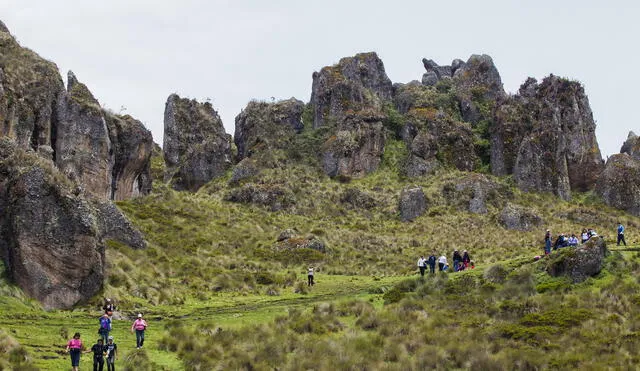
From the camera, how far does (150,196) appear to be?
254 ft

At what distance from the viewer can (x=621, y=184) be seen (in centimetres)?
9894

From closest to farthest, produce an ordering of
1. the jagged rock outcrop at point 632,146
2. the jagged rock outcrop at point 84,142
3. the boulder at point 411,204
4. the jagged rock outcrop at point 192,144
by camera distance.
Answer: the jagged rock outcrop at point 84,142 → the boulder at point 411,204 → the jagged rock outcrop at point 192,144 → the jagged rock outcrop at point 632,146

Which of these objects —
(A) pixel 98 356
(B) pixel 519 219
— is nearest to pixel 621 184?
(B) pixel 519 219

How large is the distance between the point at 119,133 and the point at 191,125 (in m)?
43.1

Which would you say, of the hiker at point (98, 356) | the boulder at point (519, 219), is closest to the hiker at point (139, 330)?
the hiker at point (98, 356)

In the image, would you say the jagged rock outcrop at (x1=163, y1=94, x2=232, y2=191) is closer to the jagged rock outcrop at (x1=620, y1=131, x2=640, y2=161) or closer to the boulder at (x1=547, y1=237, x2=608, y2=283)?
the jagged rock outcrop at (x1=620, y1=131, x2=640, y2=161)

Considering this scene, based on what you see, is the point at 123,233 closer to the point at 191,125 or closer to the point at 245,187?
the point at 245,187

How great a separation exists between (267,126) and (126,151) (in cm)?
4361

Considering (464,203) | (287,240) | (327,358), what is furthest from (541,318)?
(464,203)

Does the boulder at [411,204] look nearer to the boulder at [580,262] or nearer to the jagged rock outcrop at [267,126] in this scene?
the jagged rock outcrop at [267,126]

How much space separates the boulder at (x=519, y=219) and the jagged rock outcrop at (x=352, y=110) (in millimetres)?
28157

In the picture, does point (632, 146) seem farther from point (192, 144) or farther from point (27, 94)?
point (27, 94)

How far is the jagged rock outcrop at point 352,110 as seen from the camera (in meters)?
107

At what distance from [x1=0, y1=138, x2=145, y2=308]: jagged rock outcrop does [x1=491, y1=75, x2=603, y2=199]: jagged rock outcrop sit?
264ft
